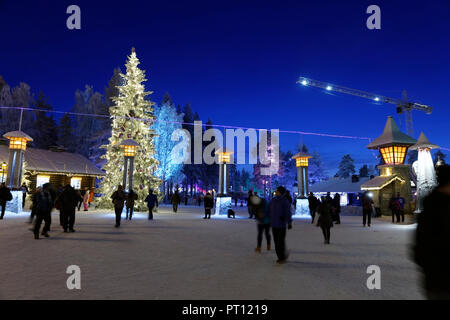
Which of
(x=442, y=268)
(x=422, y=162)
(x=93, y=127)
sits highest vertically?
(x=93, y=127)

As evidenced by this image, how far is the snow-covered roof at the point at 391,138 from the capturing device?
2284 centimetres

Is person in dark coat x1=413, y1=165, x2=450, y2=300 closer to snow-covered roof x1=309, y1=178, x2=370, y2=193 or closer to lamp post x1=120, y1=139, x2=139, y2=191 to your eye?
lamp post x1=120, y1=139, x2=139, y2=191

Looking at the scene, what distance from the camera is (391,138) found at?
22938 millimetres

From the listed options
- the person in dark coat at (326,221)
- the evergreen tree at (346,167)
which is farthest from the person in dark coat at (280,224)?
the evergreen tree at (346,167)

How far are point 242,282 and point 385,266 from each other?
3.48 metres

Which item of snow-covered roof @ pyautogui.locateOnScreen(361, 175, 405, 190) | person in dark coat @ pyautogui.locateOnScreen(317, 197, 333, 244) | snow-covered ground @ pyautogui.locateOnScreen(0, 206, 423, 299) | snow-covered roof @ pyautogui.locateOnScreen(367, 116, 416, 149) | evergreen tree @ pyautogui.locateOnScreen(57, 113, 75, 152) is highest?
evergreen tree @ pyautogui.locateOnScreen(57, 113, 75, 152)

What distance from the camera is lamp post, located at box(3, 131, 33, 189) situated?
18.3 m

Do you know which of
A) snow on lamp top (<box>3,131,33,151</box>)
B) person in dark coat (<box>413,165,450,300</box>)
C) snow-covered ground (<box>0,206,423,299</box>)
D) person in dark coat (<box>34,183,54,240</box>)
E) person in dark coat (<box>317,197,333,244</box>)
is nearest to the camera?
person in dark coat (<box>413,165,450,300</box>)

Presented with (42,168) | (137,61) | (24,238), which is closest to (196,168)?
(42,168)

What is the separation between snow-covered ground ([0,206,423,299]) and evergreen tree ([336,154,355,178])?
55.9 m

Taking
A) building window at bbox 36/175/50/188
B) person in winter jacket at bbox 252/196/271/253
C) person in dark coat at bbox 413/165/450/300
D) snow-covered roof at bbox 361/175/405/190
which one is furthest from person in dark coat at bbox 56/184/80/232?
building window at bbox 36/175/50/188
